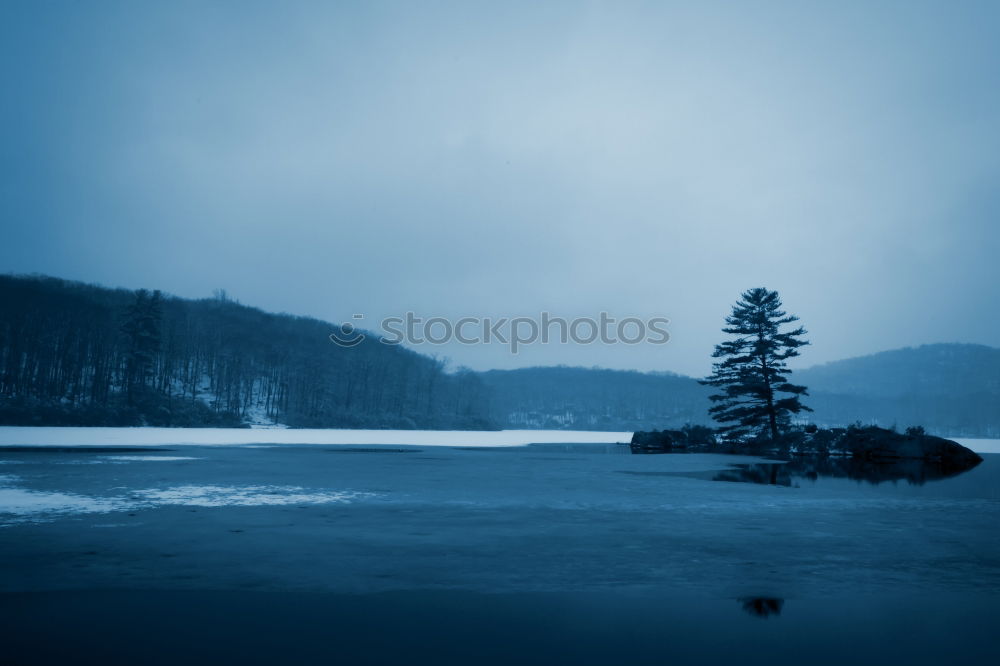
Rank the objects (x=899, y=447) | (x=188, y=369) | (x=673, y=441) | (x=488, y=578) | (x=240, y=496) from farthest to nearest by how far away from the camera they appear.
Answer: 1. (x=188, y=369)
2. (x=673, y=441)
3. (x=899, y=447)
4. (x=240, y=496)
5. (x=488, y=578)

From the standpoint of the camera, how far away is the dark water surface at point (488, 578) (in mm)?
4645

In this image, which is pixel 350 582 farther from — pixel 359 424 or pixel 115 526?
pixel 359 424

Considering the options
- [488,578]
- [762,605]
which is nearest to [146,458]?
[488,578]

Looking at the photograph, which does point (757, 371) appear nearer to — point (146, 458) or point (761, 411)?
point (761, 411)

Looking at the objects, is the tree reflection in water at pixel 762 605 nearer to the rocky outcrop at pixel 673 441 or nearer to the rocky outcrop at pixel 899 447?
the rocky outcrop at pixel 899 447

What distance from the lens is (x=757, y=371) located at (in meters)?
42.3

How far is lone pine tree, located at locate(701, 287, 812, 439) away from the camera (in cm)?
4131

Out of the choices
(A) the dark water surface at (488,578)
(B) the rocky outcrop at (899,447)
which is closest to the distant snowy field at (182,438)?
(B) the rocky outcrop at (899,447)

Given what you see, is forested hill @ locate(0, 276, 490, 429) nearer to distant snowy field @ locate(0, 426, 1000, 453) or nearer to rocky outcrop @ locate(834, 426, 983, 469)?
distant snowy field @ locate(0, 426, 1000, 453)

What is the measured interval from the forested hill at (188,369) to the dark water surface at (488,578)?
73.2 metres

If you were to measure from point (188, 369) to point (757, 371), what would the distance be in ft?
304

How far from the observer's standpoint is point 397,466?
23078mm

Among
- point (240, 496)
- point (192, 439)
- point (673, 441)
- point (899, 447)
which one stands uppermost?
point (899, 447)

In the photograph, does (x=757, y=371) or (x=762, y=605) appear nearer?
(x=762, y=605)
